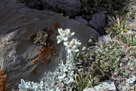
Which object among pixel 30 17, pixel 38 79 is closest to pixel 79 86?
pixel 38 79

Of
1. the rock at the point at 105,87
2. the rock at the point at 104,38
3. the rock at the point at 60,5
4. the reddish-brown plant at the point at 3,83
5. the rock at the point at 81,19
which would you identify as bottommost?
the rock at the point at 105,87

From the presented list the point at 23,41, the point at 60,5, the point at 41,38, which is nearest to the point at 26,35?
the point at 23,41

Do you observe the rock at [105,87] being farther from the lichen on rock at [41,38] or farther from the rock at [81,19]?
the rock at [81,19]

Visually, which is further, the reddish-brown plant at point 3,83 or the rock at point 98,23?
the rock at point 98,23

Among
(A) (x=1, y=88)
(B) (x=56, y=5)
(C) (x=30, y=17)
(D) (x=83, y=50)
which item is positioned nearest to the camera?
(A) (x=1, y=88)

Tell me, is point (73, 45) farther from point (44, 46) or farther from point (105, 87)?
point (105, 87)

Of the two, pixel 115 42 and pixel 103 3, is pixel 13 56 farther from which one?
pixel 103 3

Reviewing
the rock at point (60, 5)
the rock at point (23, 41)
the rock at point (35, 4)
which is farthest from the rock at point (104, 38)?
the rock at point (35, 4)
